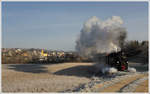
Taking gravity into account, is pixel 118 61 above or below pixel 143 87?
above

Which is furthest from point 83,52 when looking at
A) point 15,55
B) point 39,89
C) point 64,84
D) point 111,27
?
point 15,55

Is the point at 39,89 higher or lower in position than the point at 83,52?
lower

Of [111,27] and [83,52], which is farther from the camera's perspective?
[83,52]

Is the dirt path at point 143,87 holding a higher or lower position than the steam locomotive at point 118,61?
lower

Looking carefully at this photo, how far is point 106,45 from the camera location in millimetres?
22203

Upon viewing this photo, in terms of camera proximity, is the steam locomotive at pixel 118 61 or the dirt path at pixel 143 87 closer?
the dirt path at pixel 143 87

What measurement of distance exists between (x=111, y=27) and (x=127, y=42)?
3405mm

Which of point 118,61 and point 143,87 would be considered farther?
point 118,61

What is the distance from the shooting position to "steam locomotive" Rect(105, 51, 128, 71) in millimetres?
20812

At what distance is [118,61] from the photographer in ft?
68.6

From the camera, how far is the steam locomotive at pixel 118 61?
68.3 ft

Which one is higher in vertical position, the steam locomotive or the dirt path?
the steam locomotive

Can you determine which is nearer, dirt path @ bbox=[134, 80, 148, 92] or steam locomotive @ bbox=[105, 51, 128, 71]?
dirt path @ bbox=[134, 80, 148, 92]

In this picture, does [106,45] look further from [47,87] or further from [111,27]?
[47,87]
